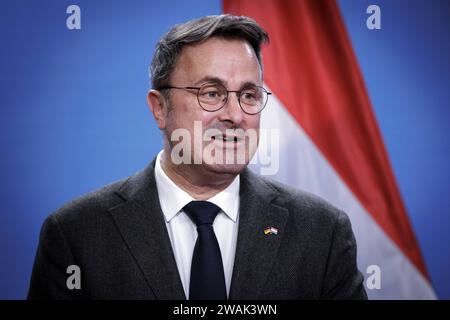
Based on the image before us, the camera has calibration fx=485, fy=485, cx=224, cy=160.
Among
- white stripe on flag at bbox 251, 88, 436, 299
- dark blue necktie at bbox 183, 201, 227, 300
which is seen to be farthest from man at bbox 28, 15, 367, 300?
white stripe on flag at bbox 251, 88, 436, 299

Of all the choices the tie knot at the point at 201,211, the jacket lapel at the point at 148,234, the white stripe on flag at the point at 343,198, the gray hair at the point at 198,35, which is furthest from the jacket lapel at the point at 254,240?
the white stripe on flag at the point at 343,198

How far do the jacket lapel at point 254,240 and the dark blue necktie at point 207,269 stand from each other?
0.16 feet

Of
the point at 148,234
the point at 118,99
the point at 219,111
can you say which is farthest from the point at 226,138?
the point at 118,99

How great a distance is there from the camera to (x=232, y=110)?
5.71 ft

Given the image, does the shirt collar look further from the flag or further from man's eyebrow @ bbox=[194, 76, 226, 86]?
the flag

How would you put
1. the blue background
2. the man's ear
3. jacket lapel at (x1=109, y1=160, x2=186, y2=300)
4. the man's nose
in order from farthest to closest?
the blue background < the man's ear < the man's nose < jacket lapel at (x1=109, y1=160, x2=186, y2=300)

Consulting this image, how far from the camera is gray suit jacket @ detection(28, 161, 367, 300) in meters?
1.67

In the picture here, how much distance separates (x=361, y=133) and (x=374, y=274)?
0.74 meters

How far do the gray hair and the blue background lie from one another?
0.65 meters

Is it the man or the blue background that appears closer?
the man

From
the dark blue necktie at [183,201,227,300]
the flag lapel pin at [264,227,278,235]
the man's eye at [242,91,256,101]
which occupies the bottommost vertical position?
the dark blue necktie at [183,201,227,300]

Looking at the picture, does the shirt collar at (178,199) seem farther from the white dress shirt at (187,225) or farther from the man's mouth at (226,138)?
the man's mouth at (226,138)

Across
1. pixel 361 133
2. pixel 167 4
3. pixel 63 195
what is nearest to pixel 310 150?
pixel 361 133

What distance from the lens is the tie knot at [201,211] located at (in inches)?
68.6
